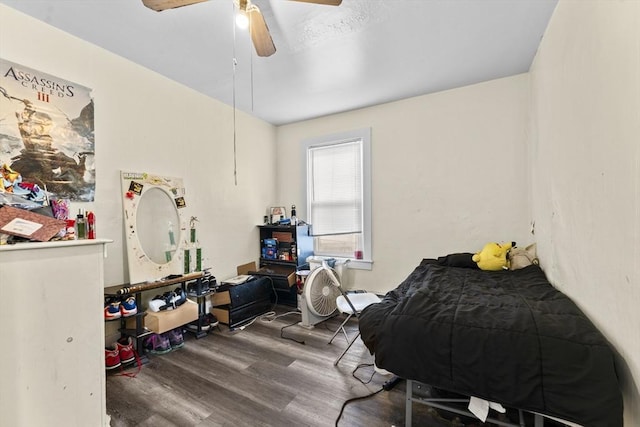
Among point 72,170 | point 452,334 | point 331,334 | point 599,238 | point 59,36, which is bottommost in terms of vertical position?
point 331,334

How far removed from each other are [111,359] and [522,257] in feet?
11.6

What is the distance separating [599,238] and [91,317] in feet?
8.50

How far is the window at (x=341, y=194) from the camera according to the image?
3.58 metres

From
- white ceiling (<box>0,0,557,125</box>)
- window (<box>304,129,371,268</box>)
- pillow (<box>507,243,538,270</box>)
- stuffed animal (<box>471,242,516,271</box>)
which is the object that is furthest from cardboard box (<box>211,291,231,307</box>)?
pillow (<box>507,243,538,270</box>)

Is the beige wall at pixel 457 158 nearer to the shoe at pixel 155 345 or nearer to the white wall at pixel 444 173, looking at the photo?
the white wall at pixel 444 173

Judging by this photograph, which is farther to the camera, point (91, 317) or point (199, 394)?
point (199, 394)

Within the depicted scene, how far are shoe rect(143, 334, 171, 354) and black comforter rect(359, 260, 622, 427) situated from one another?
1.92 m

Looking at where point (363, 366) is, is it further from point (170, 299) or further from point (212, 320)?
point (170, 299)

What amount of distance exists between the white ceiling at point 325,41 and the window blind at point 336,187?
85 centimetres

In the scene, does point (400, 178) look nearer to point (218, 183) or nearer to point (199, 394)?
point (218, 183)

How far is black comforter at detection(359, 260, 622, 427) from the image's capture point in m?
1.05

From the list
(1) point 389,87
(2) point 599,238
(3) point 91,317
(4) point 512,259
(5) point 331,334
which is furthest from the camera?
(1) point 389,87

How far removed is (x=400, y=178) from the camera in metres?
3.37

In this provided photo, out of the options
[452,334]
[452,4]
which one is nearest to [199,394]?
[452,334]
